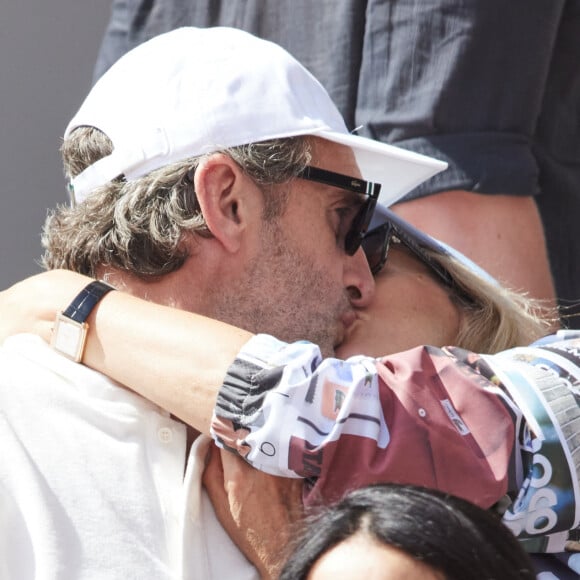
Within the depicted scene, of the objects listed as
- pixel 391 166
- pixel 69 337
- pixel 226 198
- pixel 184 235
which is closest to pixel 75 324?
pixel 69 337

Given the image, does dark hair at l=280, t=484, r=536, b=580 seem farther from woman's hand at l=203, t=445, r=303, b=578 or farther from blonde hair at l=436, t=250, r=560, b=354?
blonde hair at l=436, t=250, r=560, b=354

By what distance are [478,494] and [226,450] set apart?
371mm

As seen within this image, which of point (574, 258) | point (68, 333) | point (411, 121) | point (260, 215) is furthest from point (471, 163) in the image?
point (68, 333)

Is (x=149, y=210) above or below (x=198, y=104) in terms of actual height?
below

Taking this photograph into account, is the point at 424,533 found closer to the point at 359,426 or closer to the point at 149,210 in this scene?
the point at 359,426

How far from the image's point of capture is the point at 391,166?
239 centimetres

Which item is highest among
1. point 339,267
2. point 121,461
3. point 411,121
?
point 411,121

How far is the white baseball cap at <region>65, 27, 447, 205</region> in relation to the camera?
2137mm

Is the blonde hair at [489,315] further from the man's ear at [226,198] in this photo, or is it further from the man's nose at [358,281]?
the man's ear at [226,198]

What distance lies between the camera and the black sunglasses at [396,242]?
243cm

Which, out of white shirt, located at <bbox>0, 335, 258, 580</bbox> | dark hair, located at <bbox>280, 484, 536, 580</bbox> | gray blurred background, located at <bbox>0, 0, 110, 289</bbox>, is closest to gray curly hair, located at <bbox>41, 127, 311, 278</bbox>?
white shirt, located at <bbox>0, 335, 258, 580</bbox>

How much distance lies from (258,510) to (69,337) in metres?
0.45

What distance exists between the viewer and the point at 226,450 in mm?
1745

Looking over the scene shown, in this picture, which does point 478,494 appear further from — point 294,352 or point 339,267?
point 339,267
